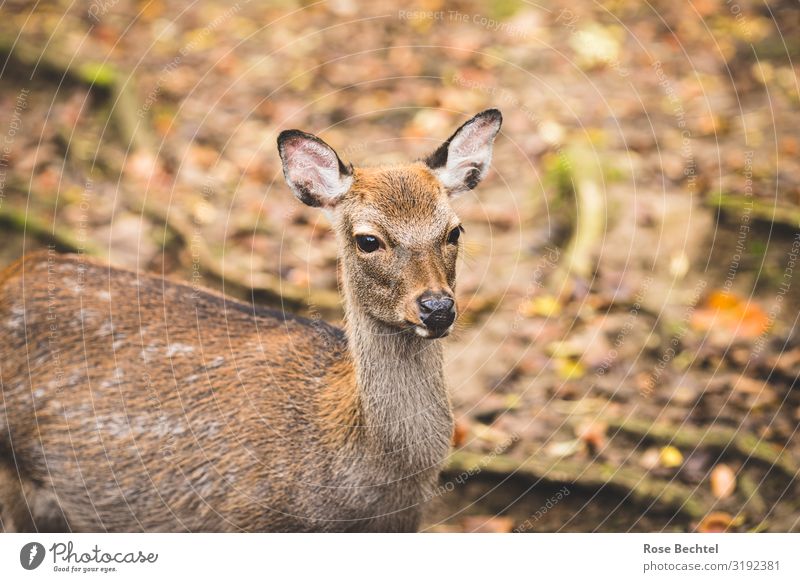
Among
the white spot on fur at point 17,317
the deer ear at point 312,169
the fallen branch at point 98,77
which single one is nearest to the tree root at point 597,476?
the deer ear at point 312,169

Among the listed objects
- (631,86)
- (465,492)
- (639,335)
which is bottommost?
(465,492)

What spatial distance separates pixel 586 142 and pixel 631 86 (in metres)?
1.20

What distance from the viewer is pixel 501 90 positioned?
8656mm

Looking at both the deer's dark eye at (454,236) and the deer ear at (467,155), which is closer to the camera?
the deer's dark eye at (454,236)

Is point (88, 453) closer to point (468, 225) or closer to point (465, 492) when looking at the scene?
point (465, 492)

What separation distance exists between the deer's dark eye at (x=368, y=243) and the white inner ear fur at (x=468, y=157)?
1.85 ft

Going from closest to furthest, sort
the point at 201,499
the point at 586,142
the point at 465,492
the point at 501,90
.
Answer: the point at 201,499 → the point at 465,492 → the point at 586,142 → the point at 501,90

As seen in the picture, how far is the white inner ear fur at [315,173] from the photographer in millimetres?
4227

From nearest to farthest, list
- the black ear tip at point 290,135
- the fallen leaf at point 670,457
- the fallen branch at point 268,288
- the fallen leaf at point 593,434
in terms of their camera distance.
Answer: the black ear tip at point 290,135, the fallen leaf at point 670,457, the fallen leaf at point 593,434, the fallen branch at point 268,288

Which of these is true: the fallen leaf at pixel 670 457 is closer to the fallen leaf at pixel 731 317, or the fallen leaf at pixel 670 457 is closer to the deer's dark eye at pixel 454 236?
the fallen leaf at pixel 731 317

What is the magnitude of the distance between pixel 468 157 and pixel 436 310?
1051 millimetres

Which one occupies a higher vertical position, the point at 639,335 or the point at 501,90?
the point at 501,90

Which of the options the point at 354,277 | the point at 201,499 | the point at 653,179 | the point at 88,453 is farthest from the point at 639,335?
the point at 88,453
